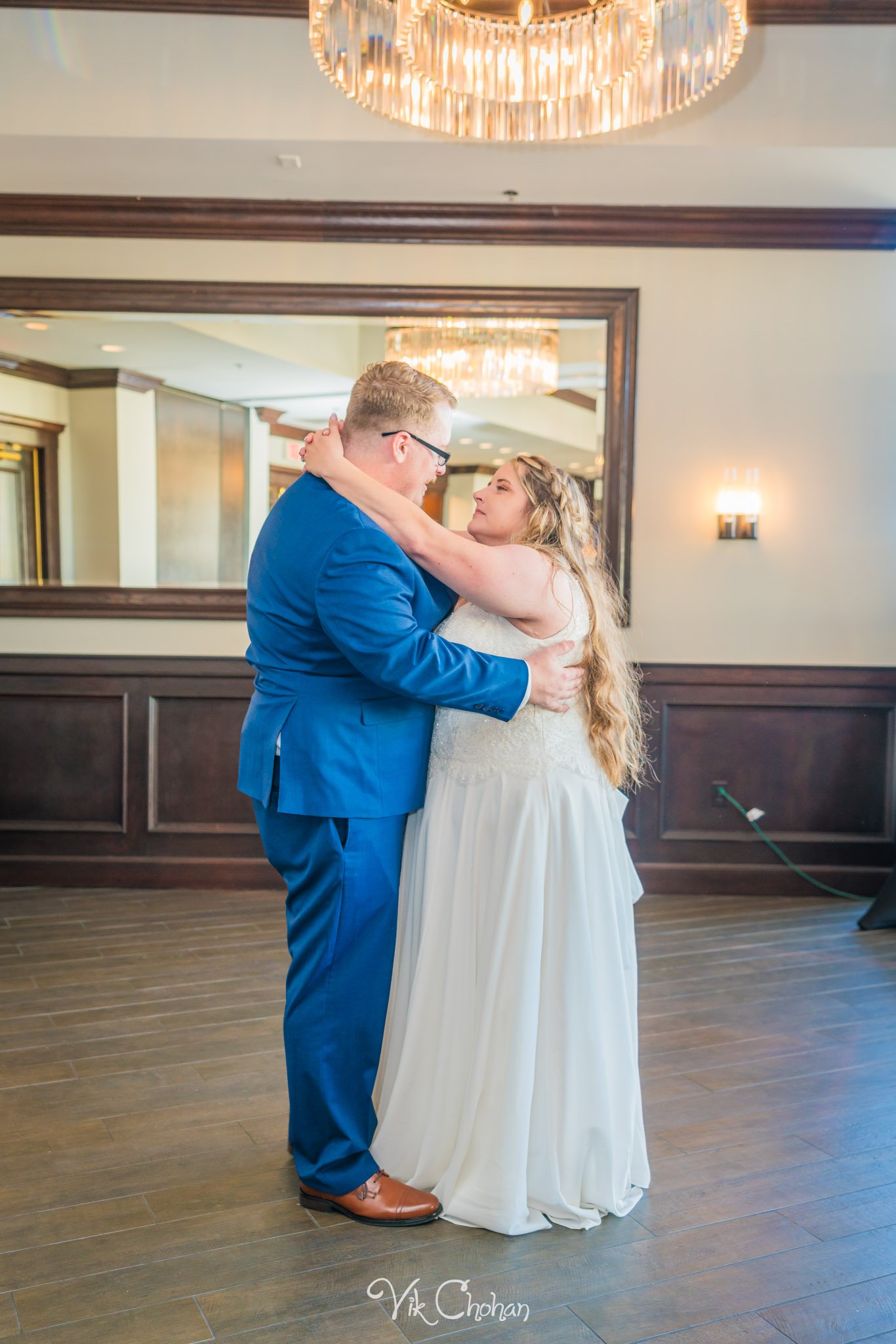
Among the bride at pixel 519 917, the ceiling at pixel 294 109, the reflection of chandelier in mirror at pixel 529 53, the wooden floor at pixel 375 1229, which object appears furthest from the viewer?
the ceiling at pixel 294 109

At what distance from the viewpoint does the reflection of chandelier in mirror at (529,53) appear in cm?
288

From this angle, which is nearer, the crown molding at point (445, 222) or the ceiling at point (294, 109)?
the ceiling at point (294, 109)

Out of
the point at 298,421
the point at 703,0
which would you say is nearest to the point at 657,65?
the point at 703,0

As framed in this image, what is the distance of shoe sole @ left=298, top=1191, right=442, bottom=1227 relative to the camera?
225 cm

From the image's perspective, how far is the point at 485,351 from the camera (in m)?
5.09

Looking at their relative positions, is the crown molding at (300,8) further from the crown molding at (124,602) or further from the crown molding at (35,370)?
the crown molding at (124,602)

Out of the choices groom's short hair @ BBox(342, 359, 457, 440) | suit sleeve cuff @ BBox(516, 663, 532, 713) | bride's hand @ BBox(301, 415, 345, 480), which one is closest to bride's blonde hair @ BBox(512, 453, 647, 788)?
suit sleeve cuff @ BBox(516, 663, 532, 713)

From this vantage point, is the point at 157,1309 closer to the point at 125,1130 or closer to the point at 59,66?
the point at 125,1130

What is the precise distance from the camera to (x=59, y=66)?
4.19m

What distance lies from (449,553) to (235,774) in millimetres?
3160

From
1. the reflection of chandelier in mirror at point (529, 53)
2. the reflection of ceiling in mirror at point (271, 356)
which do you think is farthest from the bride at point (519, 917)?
the reflection of ceiling in mirror at point (271, 356)

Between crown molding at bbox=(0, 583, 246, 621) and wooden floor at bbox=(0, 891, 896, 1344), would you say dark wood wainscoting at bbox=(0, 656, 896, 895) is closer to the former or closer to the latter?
crown molding at bbox=(0, 583, 246, 621)

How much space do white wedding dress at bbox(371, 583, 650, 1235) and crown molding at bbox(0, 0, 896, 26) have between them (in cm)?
317

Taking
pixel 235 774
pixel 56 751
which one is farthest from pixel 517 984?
pixel 56 751
